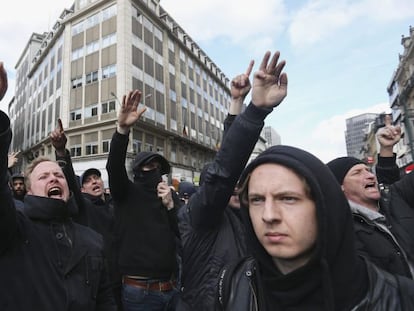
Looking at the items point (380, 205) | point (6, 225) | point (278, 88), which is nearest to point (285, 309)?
point (278, 88)

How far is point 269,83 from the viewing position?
1979 millimetres

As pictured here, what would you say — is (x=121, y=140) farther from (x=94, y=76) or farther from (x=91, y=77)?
(x=91, y=77)

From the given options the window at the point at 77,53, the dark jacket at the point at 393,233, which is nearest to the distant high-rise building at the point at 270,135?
the window at the point at 77,53

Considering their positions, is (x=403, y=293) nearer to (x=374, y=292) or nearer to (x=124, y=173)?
(x=374, y=292)

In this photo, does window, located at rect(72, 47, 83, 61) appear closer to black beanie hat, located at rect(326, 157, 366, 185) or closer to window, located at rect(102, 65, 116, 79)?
window, located at rect(102, 65, 116, 79)

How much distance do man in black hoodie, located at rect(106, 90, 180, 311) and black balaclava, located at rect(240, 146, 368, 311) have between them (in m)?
2.03

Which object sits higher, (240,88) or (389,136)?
(240,88)

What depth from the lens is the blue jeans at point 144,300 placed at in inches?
118

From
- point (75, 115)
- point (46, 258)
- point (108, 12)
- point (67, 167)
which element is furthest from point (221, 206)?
point (108, 12)

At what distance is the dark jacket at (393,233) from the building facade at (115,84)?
21768mm

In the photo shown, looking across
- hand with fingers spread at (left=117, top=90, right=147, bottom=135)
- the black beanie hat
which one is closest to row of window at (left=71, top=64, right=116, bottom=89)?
hand with fingers spread at (left=117, top=90, right=147, bottom=135)

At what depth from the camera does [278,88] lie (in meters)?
1.99

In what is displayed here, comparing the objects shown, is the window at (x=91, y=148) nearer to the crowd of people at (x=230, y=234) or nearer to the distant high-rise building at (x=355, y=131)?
the crowd of people at (x=230, y=234)

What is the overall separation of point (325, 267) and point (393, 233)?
5.68 ft
